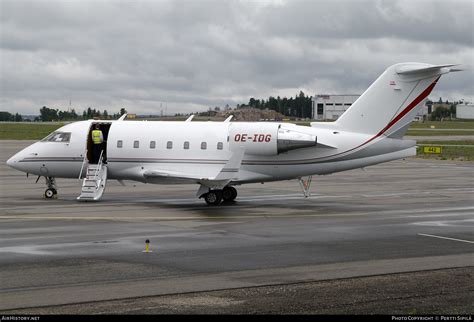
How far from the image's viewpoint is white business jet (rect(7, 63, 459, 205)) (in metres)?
28.4

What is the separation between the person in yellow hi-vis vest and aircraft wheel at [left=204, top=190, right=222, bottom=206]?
5.21m

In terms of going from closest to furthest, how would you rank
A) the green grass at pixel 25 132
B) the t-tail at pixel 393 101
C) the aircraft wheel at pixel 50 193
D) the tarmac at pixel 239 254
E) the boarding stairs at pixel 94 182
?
the tarmac at pixel 239 254
the t-tail at pixel 393 101
the boarding stairs at pixel 94 182
the aircraft wheel at pixel 50 193
the green grass at pixel 25 132

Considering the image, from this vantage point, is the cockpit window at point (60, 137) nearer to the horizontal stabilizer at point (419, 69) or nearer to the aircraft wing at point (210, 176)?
the aircraft wing at point (210, 176)

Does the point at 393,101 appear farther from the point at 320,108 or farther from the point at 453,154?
the point at 320,108

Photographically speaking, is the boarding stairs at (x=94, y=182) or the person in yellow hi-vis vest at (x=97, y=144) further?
the person in yellow hi-vis vest at (x=97, y=144)

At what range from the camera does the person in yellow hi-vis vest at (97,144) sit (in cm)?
3055

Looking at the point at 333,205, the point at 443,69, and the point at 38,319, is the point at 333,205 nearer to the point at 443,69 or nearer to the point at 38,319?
the point at 443,69

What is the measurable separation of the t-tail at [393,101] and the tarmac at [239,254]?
3157 millimetres

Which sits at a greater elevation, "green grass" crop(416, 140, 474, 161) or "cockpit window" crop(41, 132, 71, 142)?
"cockpit window" crop(41, 132, 71, 142)

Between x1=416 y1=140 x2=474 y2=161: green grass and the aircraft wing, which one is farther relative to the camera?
x1=416 y1=140 x2=474 y2=161: green grass

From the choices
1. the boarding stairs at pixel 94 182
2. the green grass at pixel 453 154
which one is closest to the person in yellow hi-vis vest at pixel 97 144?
the boarding stairs at pixel 94 182

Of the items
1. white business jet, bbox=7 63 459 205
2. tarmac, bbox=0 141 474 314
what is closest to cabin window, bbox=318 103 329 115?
tarmac, bbox=0 141 474 314

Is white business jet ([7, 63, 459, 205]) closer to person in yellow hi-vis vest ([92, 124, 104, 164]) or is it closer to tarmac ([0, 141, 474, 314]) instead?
person in yellow hi-vis vest ([92, 124, 104, 164])

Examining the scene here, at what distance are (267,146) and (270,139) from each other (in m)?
0.29
